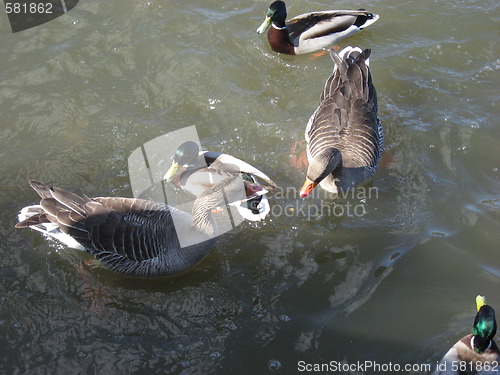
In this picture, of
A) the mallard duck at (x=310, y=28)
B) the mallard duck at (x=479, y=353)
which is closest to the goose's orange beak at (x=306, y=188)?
the mallard duck at (x=479, y=353)

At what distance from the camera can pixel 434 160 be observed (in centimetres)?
745

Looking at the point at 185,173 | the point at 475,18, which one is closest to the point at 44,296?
the point at 185,173

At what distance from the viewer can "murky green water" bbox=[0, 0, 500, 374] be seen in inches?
219

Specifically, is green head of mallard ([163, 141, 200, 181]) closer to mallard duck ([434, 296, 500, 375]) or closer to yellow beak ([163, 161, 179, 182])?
yellow beak ([163, 161, 179, 182])

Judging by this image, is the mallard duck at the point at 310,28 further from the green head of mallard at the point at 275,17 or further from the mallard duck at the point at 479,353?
the mallard duck at the point at 479,353

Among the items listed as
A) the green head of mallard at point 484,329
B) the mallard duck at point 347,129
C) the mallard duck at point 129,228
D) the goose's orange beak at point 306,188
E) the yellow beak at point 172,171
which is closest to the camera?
the green head of mallard at point 484,329

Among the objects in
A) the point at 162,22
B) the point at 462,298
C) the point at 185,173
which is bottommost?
the point at 462,298

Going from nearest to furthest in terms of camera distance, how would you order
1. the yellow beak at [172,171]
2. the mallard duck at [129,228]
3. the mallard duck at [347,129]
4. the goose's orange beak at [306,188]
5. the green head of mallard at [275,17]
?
the mallard duck at [129,228] → the goose's orange beak at [306,188] → the yellow beak at [172,171] → the mallard duck at [347,129] → the green head of mallard at [275,17]

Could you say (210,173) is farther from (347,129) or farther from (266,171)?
(347,129)

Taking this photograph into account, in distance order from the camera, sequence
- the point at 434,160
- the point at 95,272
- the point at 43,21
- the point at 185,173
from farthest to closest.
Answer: the point at 43,21
the point at 434,160
the point at 185,173
the point at 95,272

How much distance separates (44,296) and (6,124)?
312cm

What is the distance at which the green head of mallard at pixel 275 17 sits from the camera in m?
9.02

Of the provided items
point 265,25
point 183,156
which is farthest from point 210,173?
point 265,25

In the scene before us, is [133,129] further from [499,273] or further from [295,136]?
[499,273]
